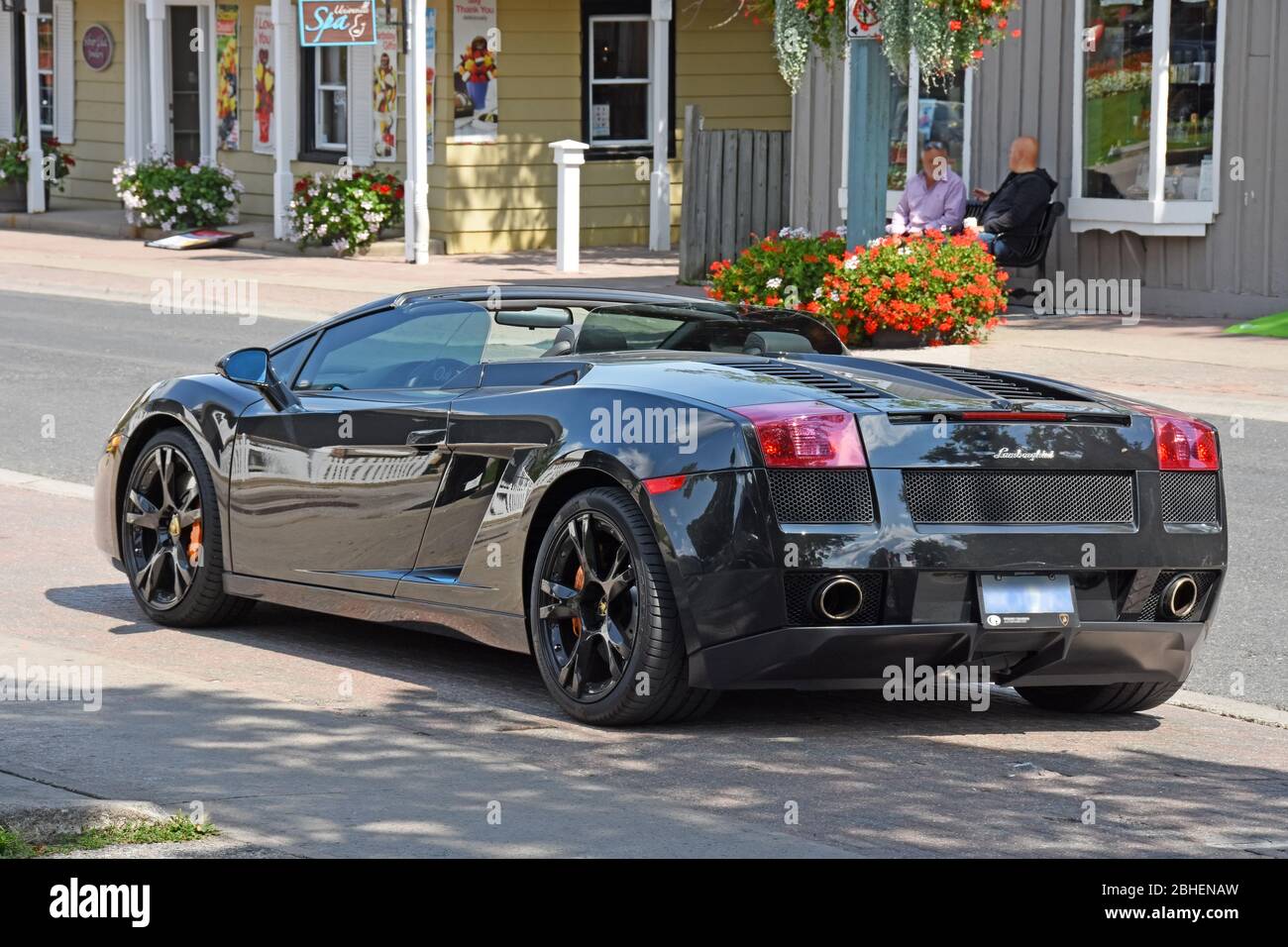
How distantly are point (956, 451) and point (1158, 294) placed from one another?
15.4 metres

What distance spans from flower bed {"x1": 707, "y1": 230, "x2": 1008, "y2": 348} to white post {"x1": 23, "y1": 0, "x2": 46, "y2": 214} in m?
18.5

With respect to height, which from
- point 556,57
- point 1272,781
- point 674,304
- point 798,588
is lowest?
point 1272,781

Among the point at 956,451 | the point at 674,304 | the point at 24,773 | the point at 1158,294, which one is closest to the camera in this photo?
the point at 24,773

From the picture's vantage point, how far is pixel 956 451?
6.11 m

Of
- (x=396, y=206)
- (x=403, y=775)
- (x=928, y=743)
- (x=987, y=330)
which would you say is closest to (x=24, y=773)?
(x=403, y=775)

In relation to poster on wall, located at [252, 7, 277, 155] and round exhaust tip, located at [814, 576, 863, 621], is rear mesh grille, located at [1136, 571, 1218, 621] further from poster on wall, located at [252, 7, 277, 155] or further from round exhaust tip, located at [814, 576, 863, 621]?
poster on wall, located at [252, 7, 277, 155]

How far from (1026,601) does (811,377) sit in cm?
94

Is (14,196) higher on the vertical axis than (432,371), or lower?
higher

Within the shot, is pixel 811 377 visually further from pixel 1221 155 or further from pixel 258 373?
pixel 1221 155

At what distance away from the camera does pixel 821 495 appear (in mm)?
5996

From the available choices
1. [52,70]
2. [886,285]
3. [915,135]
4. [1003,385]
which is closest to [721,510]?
[1003,385]

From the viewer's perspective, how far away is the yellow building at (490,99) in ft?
94.8

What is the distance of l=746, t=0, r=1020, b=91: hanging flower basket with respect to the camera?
1731 centimetres
